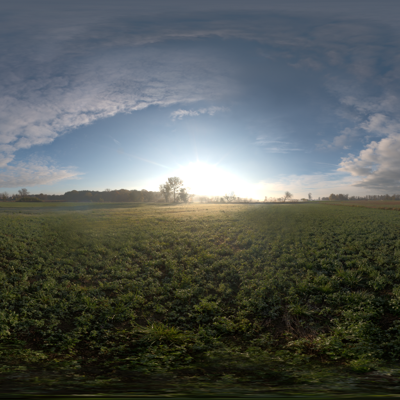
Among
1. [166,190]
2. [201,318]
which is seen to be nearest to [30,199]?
[166,190]

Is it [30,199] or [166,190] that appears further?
[166,190]

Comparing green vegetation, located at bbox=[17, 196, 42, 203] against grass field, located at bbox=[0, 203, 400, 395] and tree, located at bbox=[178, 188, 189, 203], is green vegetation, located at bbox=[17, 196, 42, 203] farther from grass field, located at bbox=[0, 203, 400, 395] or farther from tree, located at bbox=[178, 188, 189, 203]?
grass field, located at bbox=[0, 203, 400, 395]

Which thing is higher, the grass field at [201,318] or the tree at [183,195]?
the tree at [183,195]

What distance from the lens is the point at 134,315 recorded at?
9.41 meters

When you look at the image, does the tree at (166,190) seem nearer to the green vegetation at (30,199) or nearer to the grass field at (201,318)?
the green vegetation at (30,199)

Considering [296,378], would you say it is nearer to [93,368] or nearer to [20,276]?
[93,368]

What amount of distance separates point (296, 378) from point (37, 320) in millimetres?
8635

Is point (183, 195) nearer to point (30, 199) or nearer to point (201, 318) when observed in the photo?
point (30, 199)

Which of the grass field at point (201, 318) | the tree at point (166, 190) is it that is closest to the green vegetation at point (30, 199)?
the tree at point (166, 190)

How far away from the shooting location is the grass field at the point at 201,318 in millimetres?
5871

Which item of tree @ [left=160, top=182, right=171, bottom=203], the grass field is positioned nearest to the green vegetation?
tree @ [left=160, top=182, right=171, bottom=203]

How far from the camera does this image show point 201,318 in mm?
9359

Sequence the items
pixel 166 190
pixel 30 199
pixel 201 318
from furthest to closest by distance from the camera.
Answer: pixel 166 190 < pixel 30 199 < pixel 201 318

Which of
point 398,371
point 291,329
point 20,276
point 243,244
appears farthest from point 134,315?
point 243,244
